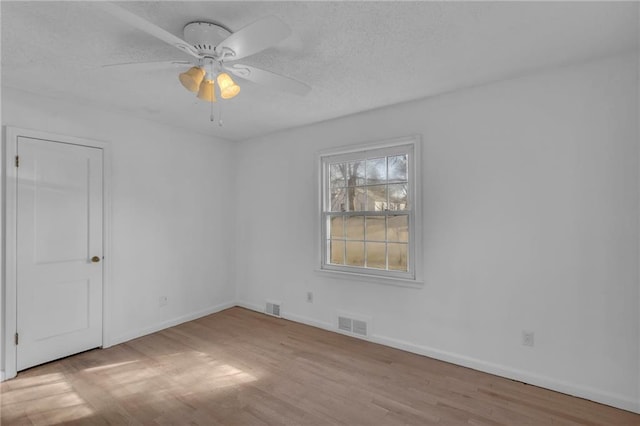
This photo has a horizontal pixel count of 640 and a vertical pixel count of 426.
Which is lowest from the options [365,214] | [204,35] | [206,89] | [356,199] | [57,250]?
[57,250]

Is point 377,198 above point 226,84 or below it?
below

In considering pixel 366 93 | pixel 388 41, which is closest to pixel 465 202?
pixel 366 93

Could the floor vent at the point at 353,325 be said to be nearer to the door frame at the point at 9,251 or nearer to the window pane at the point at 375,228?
the window pane at the point at 375,228

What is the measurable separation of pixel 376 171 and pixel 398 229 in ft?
2.28

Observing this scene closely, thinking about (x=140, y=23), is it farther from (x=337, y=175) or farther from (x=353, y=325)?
(x=353, y=325)

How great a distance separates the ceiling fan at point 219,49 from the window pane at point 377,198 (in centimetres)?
162

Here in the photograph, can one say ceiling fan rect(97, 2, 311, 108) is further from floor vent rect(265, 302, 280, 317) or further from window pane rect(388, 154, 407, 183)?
floor vent rect(265, 302, 280, 317)

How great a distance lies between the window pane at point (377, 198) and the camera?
3.41 metres

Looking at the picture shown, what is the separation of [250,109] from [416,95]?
1.72 m

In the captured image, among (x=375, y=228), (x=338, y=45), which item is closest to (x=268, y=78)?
(x=338, y=45)

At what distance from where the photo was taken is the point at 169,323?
3877 millimetres

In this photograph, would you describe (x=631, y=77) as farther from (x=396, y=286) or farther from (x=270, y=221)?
(x=270, y=221)

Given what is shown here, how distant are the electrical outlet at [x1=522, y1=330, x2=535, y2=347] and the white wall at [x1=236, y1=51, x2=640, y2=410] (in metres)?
0.03

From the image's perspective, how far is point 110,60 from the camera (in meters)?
2.25
